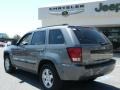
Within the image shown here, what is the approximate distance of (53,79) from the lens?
7.45m

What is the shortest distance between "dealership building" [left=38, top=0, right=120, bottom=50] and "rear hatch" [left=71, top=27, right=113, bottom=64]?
17227 mm

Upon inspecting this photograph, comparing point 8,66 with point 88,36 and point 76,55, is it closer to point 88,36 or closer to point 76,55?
point 88,36

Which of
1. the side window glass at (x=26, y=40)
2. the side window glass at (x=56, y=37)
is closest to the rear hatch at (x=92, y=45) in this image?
the side window glass at (x=56, y=37)

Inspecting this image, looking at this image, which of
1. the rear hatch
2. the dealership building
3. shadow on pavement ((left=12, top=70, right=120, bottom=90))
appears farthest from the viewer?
the dealership building

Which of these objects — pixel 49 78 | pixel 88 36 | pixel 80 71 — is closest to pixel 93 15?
pixel 88 36

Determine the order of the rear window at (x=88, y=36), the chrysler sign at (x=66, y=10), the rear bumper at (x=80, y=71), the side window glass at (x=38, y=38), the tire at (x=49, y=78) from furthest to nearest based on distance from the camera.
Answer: the chrysler sign at (x=66, y=10) < the side window glass at (x=38, y=38) < the tire at (x=49, y=78) < the rear window at (x=88, y=36) < the rear bumper at (x=80, y=71)

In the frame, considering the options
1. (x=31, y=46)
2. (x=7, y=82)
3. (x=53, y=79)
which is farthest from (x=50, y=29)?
(x=7, y=82)

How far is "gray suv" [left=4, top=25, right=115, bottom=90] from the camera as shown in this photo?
6918mm

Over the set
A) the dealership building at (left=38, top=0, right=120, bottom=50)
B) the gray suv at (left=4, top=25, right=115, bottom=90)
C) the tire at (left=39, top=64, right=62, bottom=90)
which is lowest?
the tire at (left=39, top=64, right=62, bottom=90)

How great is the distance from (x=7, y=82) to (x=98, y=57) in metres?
3.49

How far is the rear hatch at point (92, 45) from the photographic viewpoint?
705 cm

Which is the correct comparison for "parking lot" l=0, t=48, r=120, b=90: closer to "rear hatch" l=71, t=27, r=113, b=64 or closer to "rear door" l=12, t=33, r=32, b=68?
"rear door" l=12, t=33, r=32, b=68

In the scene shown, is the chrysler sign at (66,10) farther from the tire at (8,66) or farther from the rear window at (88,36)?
the rear window at (88,36)

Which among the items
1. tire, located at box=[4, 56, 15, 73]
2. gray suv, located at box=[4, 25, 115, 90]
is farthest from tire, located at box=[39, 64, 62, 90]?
tire, located at box=[4, 56, 15, 73]
